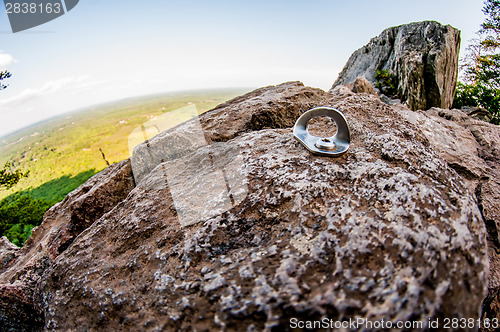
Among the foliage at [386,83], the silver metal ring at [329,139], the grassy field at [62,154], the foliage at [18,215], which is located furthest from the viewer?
the grassy field at [62,154]

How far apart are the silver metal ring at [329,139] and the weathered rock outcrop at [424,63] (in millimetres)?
10027

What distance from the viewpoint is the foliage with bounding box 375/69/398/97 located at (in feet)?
36.5

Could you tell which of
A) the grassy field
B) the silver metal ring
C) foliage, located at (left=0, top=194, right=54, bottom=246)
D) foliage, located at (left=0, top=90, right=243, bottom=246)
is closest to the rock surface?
the silver metal ring

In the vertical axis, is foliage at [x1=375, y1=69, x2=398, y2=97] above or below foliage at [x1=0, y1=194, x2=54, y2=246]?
above

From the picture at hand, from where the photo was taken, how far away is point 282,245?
175cm

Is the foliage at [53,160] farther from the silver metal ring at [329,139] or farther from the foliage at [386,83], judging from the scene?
the silver metal ring at [329,139]

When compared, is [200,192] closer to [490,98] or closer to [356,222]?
[356,222]

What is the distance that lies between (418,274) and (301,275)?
673 millimetres

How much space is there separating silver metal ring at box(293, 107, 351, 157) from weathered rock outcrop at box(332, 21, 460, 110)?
32.9 feet

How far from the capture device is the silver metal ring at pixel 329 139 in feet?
7.95

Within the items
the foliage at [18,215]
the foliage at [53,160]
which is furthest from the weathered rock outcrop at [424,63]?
the foliage at [18,215]

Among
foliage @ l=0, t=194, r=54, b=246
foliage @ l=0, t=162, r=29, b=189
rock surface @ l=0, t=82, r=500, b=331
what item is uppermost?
foliage @ l=0, t=162, r=29, b=189

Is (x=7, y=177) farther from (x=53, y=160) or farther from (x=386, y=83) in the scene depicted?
(x=386, y=83)

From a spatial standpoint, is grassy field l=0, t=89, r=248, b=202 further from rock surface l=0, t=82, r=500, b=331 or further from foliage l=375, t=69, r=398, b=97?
rock surface l=0, t=82, r=500, b=331
